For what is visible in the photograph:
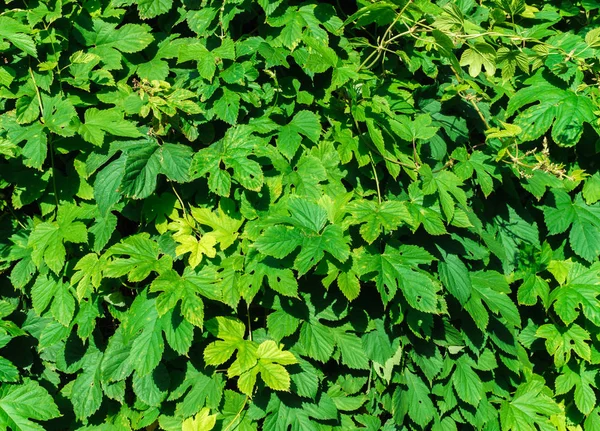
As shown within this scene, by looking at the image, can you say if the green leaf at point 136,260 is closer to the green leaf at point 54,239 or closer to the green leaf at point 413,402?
the green leaf at point 54,239

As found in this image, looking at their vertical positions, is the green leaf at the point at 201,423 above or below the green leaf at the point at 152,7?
below

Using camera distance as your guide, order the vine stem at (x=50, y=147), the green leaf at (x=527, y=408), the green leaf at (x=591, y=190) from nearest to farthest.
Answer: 1. the vine stem at (x=50, y=147)
2. the green leaf at (x=527, y=408)
3. the green leaf at (x=591, y=190)

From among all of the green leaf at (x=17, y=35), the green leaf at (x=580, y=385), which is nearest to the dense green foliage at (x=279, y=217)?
the green leaf at (x=17, y=35)

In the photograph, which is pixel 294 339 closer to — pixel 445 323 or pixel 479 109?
pixel 445 323

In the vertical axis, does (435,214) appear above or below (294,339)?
above

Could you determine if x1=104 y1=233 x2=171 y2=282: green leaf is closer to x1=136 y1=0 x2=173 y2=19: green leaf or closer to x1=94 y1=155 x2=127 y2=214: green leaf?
x1=94 y1=155 x2=127 y2=214: green leaf

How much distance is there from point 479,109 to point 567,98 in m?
0.42

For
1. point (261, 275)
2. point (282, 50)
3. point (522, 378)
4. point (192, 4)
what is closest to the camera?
point (261, 275)

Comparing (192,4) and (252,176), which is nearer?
(252,176)

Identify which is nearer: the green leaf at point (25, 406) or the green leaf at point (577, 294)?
the green leaf at point (25, 406)

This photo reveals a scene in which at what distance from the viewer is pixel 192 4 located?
259 centimetres

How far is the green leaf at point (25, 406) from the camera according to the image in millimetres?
2170

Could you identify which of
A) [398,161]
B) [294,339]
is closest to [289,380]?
[294,339]

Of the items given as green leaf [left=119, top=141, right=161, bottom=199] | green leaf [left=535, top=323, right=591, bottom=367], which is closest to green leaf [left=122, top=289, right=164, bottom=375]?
green leaf [left=119, top=141, right=161, bottom=199]
